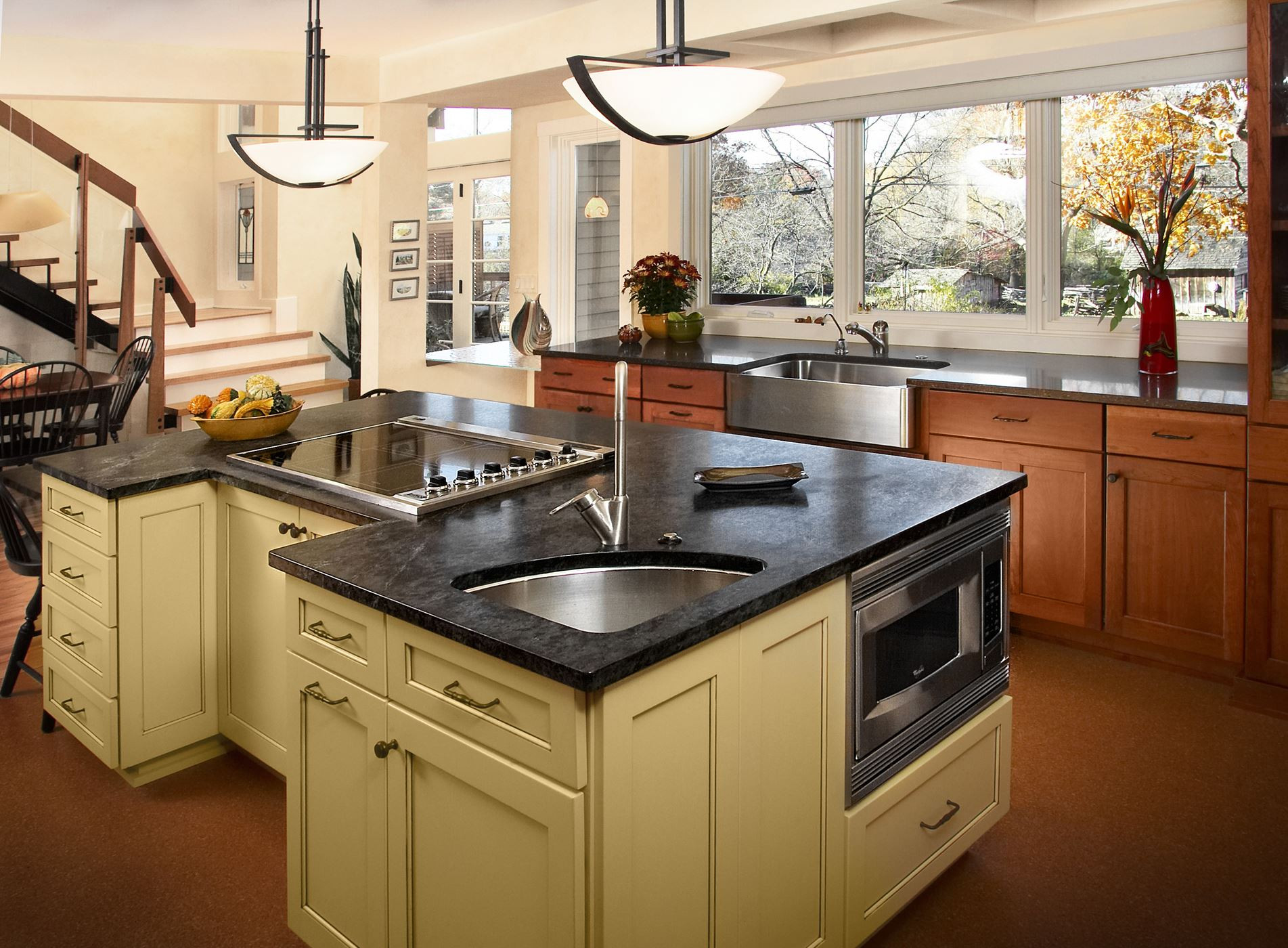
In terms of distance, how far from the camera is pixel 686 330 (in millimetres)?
5336

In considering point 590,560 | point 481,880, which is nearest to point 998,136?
point 590,560

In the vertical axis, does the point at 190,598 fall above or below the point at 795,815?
above

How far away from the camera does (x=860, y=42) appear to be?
4.73 m

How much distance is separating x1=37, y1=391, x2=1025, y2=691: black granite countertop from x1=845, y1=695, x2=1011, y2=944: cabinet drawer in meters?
0.48

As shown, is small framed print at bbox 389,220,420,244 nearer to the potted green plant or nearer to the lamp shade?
the lamp shade

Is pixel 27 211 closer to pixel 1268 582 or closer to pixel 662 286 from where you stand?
pixel 662 286

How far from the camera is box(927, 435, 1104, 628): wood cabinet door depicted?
3602 mm

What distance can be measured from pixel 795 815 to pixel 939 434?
7.59 ft

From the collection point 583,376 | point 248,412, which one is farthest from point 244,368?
point 248,412

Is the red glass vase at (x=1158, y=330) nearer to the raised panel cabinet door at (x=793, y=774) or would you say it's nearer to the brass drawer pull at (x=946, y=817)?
the brass drawer pull at (x=946, y=817)

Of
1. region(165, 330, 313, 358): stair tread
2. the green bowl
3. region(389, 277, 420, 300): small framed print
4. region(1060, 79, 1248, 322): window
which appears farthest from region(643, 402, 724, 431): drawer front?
region(165, 330, 313, 358): stair tread

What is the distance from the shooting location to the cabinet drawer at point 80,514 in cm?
271

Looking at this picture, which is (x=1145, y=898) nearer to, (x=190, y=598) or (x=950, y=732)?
(x=950, y=732)

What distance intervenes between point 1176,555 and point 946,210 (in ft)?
6.43
